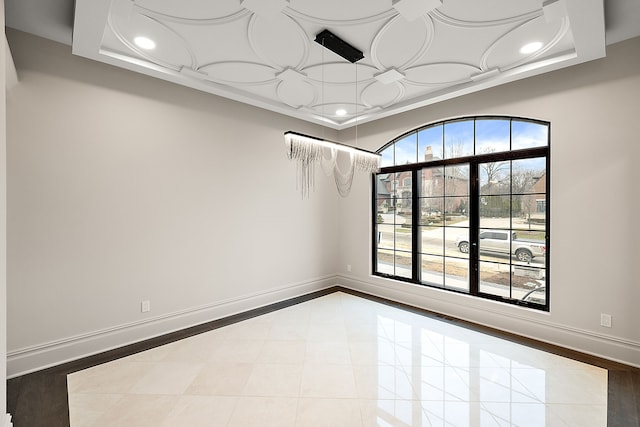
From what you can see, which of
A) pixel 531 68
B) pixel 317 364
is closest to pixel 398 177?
pixel 531 68

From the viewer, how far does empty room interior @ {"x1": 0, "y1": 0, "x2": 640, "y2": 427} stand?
226cm

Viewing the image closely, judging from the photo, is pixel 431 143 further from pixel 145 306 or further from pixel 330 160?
pixel 145 306

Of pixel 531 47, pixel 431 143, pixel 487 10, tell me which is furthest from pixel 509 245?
pixel 487 10

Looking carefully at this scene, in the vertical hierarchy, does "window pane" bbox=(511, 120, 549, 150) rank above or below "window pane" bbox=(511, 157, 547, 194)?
above

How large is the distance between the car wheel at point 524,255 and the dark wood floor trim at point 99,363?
0.87 meters

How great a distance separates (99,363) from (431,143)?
15.3 ft

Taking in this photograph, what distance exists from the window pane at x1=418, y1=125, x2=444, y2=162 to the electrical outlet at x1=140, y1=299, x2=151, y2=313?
4008 mm

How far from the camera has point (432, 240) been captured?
171 inches

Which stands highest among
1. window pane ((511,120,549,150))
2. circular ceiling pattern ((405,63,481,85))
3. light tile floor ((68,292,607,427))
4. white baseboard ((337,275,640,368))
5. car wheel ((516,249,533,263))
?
circular ceiling pattern ((405,63,481,85))

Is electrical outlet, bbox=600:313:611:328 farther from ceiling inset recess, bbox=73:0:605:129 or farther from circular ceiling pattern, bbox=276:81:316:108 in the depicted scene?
circular ceiling pattern, bbox=276:81:316:108

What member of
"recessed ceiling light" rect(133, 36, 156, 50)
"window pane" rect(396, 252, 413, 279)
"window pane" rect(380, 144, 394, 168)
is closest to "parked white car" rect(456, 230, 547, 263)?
"window pane" rect(396, 252, 413, 279)

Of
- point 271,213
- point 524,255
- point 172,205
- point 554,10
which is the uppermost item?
point 554,10

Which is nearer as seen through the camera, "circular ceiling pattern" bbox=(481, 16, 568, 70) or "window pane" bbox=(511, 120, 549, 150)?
"circular ceiling pattern" bbox=(481, 16, 568, 70)

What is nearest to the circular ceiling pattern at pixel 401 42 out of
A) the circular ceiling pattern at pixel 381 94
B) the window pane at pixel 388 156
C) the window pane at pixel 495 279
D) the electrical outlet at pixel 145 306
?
the circular ceiling pattern at pixel 381 94
